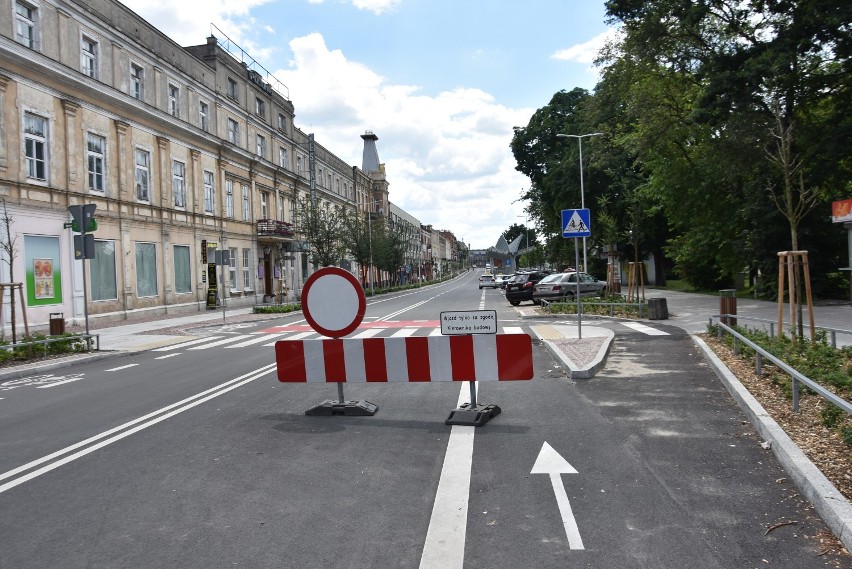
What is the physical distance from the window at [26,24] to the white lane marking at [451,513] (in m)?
22.5

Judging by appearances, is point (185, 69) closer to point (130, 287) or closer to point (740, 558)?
point (130, 287)

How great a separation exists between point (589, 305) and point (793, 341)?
12.2 metres

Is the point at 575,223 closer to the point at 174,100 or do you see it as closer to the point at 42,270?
the point at 42,270

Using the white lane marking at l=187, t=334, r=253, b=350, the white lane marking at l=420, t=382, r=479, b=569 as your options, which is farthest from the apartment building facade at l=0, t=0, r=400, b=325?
the white lane marking at l=420, t=382, r=479, b=569

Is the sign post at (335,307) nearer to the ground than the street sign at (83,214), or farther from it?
nearer to the ground

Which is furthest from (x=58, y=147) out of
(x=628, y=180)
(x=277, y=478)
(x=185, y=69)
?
(x=628, y=180)

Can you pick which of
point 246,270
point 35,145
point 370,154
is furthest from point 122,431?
point 370,154

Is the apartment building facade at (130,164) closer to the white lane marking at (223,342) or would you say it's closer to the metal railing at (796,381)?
the white lane marking at (223,342)

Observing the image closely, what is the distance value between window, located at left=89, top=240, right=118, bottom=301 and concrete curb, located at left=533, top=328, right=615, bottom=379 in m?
19.3

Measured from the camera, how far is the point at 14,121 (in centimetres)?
2083

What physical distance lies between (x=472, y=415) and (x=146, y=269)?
25893mm

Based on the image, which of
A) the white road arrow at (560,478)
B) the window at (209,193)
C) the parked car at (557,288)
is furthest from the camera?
the window at (209,193)

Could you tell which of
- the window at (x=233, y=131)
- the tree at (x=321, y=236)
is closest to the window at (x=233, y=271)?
the tree at (x=321, y=236)

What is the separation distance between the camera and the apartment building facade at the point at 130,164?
21.5 m
